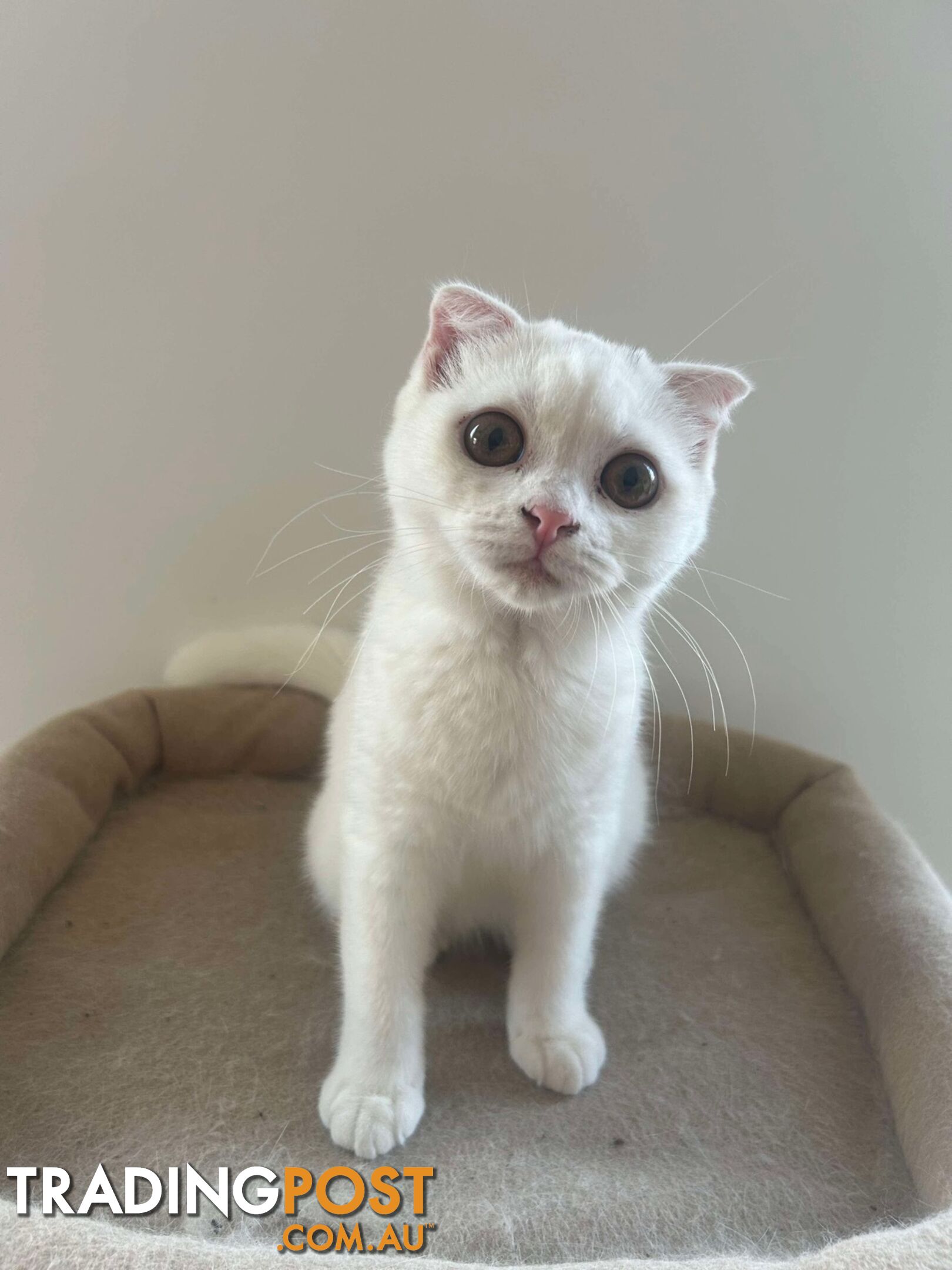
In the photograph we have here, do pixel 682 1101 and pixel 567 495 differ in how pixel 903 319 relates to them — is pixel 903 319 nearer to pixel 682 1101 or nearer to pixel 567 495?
pixel 567 495

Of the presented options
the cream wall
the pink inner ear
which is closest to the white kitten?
the pink inner ear

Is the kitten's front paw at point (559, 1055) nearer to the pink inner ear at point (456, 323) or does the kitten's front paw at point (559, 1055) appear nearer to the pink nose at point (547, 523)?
the pink nose at point (547, 523)

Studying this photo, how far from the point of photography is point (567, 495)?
2.32ft

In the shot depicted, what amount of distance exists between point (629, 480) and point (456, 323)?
262 millimetres

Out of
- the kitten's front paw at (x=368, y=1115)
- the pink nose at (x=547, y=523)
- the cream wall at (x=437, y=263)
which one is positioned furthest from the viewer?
the cream wall at (x=437, y=263)

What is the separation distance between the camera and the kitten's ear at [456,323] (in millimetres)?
836

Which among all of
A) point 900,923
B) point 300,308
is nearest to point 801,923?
point 900,923

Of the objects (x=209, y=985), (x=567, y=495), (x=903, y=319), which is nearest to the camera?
(x=567, y=495)

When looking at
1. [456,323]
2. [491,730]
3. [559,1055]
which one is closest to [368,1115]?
[559,1055]

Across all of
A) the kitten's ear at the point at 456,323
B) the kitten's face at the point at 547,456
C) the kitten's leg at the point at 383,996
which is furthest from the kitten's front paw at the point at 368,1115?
the kitten's ear at the point at 456,323

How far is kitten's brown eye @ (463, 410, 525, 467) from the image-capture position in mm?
761

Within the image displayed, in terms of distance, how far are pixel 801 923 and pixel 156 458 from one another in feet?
4.38

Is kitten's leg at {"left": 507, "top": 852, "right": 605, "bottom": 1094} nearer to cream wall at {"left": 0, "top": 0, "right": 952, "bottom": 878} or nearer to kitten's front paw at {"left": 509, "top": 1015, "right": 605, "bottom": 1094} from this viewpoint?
kitten's front paw at {"left": 509, "top": 1015, "right": 605, "bottom": 1094}

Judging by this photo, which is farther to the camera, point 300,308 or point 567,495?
point 300,308
